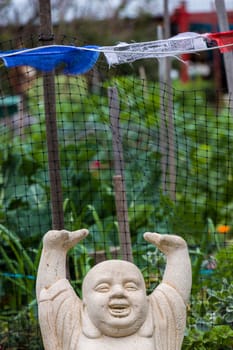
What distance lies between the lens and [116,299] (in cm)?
410

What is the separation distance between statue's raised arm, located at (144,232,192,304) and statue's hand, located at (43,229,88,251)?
31cm

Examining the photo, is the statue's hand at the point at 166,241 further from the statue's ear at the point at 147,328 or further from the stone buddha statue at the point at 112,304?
the statue's ear at the point at 147,328

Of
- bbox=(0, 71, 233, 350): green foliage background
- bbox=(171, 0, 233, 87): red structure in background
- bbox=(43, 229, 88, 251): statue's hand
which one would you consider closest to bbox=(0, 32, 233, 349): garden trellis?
bbox=(0, 71, 233, 350): green foliage background

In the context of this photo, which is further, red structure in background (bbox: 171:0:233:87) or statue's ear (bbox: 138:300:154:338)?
red structure in background (bbox: 171:0:233:87)

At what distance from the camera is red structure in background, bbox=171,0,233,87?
1736 cm

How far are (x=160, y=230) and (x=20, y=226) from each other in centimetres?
94

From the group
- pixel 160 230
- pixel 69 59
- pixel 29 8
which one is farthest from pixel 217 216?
pixel 29 8

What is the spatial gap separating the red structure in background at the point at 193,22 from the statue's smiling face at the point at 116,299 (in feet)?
41.9

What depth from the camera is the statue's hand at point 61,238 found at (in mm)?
4301

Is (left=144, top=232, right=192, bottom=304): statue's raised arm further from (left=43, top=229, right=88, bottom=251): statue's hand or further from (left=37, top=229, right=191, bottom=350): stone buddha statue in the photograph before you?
(left=43, top=229, right=88, bottom=251): statue's hand

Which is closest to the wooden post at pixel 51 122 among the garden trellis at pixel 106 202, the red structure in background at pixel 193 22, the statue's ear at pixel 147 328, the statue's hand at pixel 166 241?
the garden trellis at pixel 106 202

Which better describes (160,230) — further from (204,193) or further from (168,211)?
(204,193)

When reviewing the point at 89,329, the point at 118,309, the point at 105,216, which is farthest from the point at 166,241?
the point at 105,216

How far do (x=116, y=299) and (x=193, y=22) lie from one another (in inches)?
644
